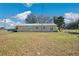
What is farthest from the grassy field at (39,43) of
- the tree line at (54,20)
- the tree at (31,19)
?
the tree at (31,19)

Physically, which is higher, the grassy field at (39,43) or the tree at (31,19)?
the tree at (31,19)

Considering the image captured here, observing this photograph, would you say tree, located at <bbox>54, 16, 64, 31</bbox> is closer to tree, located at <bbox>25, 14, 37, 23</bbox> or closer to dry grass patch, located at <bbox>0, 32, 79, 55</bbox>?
dry grass patch, located at <bbox>0, 32, 79, 55</bbox>

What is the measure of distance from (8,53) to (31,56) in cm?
41

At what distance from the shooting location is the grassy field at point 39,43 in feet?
20.3

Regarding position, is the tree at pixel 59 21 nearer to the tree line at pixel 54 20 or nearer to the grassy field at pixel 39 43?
the tree line at pixel 54 20

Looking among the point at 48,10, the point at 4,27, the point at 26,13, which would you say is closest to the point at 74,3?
the point at 48,10

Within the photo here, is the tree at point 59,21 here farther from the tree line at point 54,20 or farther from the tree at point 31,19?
the tree at point 31,19

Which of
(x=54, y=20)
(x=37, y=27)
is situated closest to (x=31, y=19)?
(x=37, y=27)

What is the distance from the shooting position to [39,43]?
20.6ft

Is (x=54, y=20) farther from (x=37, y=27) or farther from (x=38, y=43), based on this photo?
(x=38, y=43)

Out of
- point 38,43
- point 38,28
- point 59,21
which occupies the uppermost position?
point 59,21

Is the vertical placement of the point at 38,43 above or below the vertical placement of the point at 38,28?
below

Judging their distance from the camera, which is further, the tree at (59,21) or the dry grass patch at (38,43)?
the tree at (59,21)

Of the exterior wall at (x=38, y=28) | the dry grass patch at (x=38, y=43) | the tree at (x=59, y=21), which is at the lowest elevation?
the dry grass patch at (x=38, y=43)
